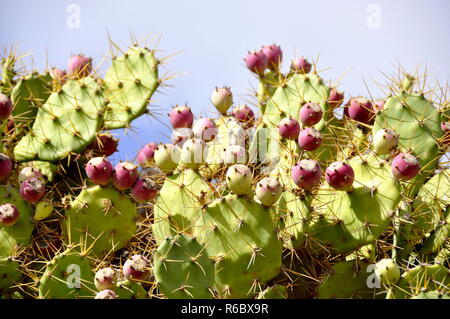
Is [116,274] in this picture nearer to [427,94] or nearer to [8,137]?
[8,137]

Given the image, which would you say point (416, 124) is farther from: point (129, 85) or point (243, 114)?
point (129, 85)

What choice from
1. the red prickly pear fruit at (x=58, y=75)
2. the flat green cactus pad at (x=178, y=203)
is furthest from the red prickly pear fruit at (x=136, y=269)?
the red prickly pear fruit at (x=58, y=75)

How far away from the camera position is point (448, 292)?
9.32ft

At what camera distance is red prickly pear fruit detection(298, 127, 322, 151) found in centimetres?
340

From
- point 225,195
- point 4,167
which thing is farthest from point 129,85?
point 225,195

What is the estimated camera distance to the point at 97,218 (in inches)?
148

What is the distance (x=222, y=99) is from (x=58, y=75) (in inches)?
44.0

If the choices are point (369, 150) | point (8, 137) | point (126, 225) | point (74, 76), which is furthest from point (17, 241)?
point (369, 150)

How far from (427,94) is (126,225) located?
172 cm

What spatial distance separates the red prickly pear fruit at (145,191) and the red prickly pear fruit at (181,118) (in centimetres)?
35

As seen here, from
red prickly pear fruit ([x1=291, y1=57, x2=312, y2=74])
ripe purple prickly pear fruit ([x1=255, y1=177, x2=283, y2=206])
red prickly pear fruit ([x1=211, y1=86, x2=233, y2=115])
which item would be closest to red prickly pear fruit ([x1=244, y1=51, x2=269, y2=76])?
red prickly pear fruit ([x1=291, y1=57, x2=312, y2=74])

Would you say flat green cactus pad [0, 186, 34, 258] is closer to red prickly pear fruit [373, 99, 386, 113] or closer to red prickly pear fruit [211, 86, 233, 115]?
red prickly pear fruit [211, 86, 233, 115]

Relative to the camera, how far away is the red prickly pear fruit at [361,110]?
13.2ft

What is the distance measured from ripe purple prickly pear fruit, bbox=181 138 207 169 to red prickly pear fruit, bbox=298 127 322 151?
1.51 feet
